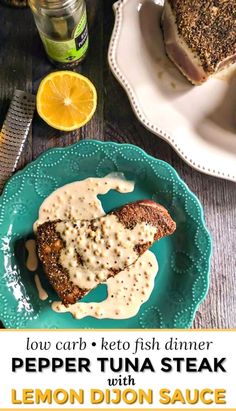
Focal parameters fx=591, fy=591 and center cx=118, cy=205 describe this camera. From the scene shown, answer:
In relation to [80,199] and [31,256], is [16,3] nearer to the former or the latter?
[80,199]

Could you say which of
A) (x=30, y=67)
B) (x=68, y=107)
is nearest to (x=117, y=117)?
(x=68, y=107)

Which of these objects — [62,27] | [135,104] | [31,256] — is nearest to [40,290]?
[31,256]

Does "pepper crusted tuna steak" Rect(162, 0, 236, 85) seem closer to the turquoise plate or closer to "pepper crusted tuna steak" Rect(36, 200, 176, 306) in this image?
the turquoise plate

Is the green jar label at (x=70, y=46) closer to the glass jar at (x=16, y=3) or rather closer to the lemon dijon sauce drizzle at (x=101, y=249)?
the glass jar at (x=16, y=3)

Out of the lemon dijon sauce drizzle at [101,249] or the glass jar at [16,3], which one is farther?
the glass jar at [16,3]

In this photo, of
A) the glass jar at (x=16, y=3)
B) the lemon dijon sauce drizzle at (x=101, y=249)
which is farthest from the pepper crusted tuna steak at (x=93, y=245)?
the glass jar at (x=16, y=3)

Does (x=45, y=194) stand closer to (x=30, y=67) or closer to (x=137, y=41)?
Result: (x=30, y=67)
